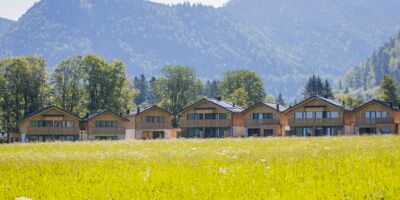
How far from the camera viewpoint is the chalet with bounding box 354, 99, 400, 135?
261 ft

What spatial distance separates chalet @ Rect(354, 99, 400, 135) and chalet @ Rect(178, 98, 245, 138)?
18657 mm

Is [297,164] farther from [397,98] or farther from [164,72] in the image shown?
[164,72]

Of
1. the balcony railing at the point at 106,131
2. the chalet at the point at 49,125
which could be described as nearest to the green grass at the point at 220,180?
the chalet at the point at 49,125

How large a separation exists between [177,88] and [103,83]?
81.6ft

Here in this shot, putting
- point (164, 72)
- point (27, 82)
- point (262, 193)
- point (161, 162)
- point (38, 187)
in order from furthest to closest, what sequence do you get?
point (164, 72) < point (27, 82) < point (161, 162) < point (38, 187) < point (262, 193)

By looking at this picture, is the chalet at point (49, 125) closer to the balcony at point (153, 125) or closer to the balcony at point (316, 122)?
the balcony at point (153, 125)

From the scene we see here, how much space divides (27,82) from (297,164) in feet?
260

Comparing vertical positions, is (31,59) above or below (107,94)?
above

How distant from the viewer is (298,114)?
84125 mm

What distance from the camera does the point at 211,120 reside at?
88.1 meters

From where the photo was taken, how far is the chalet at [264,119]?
86125 mm

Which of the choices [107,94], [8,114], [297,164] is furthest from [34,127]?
[297,164]

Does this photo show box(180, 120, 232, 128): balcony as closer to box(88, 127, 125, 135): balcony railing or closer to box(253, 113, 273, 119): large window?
box(253, 113, 273, 119): large window

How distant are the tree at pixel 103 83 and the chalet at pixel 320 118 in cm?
3145
